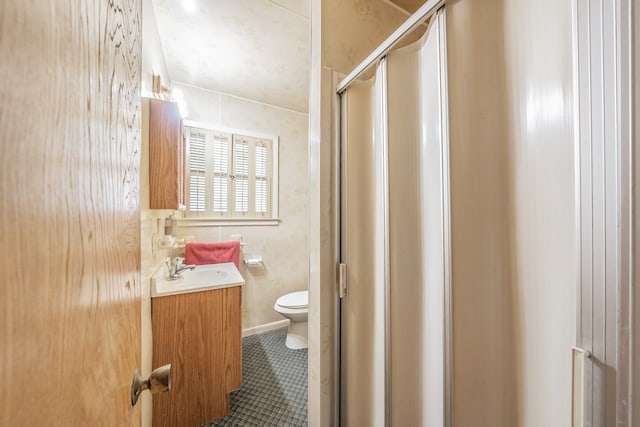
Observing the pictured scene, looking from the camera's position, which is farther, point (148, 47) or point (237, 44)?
point (237, 44)

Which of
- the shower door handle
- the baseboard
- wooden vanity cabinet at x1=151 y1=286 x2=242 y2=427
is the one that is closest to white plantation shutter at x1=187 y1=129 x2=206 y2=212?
wooden vanity cabinet at x1=151 y1=286 x2=242 y2=427

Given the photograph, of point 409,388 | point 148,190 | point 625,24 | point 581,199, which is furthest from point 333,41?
point 409,388

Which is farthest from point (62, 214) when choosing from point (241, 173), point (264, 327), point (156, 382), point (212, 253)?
point (264, 327)

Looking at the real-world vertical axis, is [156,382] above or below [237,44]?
below

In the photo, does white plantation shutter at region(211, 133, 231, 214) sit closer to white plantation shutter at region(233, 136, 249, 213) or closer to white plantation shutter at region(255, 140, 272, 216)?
white plantation shutter at region(233, 136, 249, 213)

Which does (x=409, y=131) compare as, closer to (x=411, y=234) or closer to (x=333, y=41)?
(x=411, y=234)

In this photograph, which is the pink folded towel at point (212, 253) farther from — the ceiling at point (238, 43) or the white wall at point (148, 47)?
the ceiling at point (238, 43)

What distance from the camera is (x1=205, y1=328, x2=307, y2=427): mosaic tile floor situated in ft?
4.71

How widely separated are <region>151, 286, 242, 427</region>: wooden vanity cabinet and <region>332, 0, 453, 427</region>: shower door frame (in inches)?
31.2

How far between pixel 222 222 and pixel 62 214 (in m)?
2.19

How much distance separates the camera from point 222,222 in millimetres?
2350

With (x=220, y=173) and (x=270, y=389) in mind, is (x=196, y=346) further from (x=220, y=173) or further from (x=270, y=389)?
(x=220, y=173)

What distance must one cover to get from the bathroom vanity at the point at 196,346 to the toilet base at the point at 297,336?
2.41ft

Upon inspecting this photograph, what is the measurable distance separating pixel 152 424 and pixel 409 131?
1953 mm
